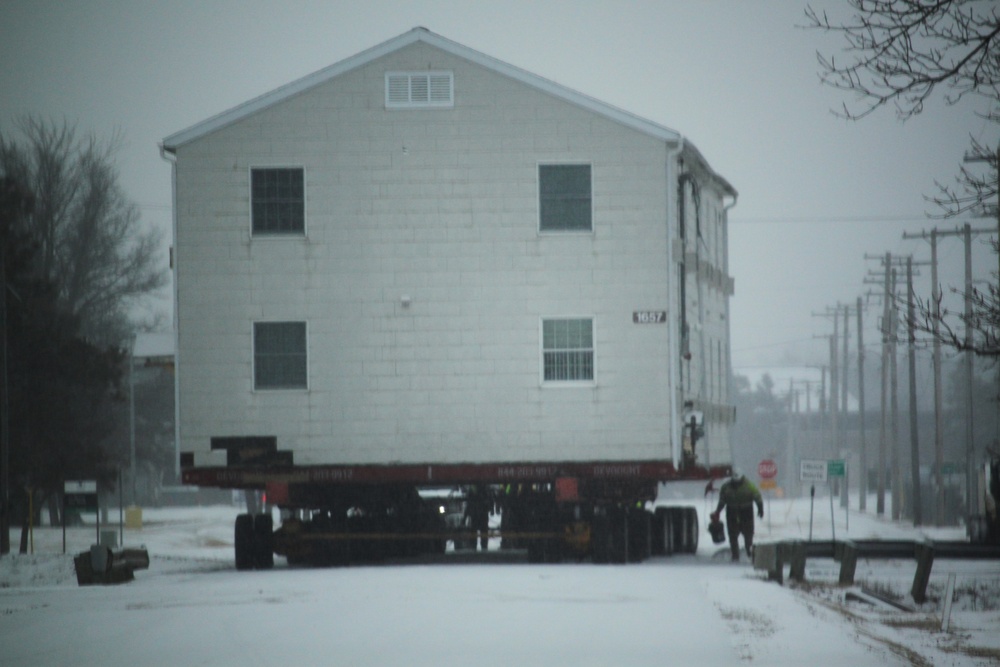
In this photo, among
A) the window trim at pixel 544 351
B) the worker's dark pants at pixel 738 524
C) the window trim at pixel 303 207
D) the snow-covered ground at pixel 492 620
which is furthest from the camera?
the worker's dark pants at pixel 738 524

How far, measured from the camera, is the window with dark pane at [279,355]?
1001 inches

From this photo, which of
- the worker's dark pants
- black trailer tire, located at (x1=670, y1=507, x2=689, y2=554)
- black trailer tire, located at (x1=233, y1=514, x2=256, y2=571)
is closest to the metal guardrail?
the worker's dark pants

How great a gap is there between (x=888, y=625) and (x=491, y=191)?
10.8 m

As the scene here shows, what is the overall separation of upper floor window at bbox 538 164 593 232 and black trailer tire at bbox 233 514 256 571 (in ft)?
22.0

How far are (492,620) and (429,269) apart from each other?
35.2ft

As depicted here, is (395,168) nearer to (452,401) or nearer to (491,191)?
(491,191)

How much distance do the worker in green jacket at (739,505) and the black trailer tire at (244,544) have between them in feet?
26.1

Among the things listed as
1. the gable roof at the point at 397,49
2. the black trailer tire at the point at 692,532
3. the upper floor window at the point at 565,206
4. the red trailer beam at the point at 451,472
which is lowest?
the black trailer tire at the point at 692,532

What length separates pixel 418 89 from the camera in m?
25.9

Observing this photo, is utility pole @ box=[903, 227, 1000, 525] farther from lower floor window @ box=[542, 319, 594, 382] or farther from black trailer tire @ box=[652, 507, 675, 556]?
lower floor window @ box=[542, 319, 594, 382]

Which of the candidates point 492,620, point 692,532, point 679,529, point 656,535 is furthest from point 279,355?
point 492,620

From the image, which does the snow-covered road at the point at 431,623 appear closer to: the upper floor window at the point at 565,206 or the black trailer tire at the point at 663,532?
the upper floor window at the point at 565,206

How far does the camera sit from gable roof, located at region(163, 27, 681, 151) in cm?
Answer: 2558

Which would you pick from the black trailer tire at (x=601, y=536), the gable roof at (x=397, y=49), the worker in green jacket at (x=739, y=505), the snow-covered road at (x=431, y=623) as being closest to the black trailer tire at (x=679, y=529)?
the worker in green jacket at (x=739, y=505)
